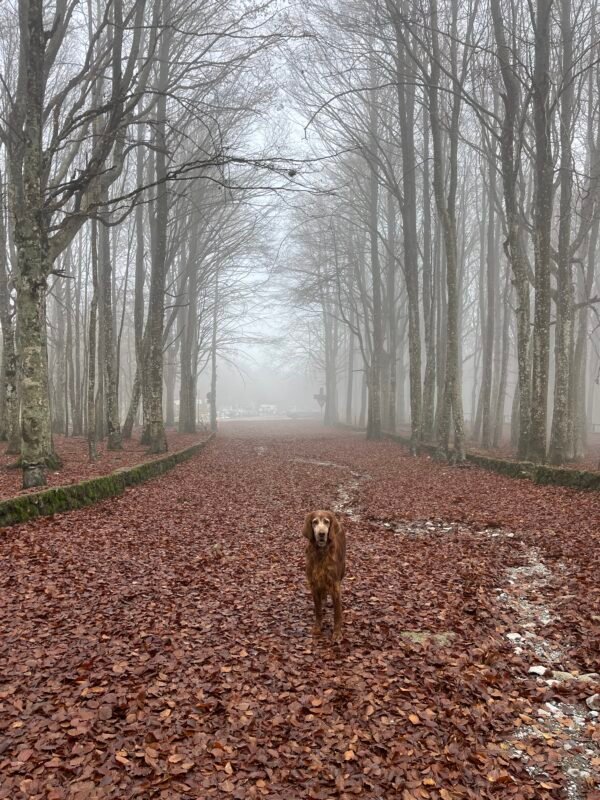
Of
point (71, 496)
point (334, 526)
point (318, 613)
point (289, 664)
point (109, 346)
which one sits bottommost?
point (289, 664)

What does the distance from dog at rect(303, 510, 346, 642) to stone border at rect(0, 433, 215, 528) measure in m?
4.64

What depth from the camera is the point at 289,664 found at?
14.8 ft

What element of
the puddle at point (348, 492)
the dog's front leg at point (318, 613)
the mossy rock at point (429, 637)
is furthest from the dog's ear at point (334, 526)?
the puddle at point (348, 492)

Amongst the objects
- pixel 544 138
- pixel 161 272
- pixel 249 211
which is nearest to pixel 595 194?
pixel 544 138

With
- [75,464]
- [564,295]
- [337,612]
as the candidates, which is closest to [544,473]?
[564,295]

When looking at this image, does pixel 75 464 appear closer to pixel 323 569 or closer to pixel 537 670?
pixel 323 569

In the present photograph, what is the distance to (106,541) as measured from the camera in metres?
7.70

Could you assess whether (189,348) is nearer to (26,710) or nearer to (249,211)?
(249,211)

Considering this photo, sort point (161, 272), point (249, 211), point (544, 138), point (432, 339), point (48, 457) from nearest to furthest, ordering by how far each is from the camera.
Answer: point (48, 457)
point (544, 138)
point (161, 272)
point (432, 339)
point (249, 211)

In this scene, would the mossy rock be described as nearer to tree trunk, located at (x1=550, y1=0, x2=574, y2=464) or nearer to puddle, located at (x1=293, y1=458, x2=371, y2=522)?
puddle, located at (x1=293, y1=458, x2=371, y2=522)

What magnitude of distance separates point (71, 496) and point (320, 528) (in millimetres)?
5840

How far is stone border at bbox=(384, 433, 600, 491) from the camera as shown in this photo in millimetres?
10438

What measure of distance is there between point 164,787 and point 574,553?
5525 millimetres

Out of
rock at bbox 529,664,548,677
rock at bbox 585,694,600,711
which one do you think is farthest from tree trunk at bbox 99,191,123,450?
rock at bbox 585,694,600,711
